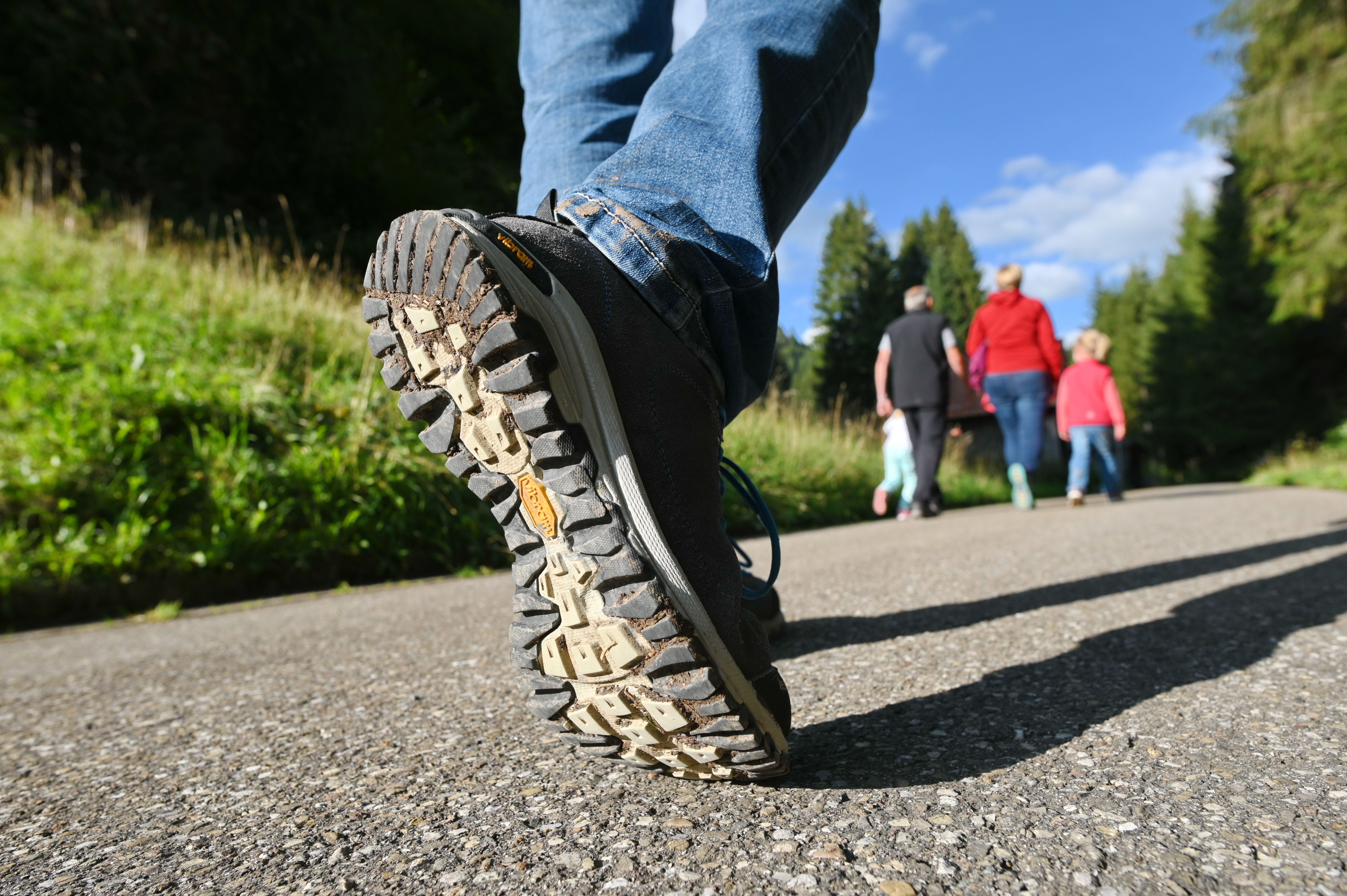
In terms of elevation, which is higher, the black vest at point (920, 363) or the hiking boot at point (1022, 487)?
the black vest at point (920, 363)

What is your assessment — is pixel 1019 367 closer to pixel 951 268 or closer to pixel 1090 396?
pixel 1090 396

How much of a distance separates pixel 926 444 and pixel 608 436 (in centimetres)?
534

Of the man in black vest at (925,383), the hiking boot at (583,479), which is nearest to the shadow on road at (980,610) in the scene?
the hiking boot at (583,479)

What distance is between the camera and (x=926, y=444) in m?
5.78

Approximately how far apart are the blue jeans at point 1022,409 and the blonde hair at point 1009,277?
768 millimetres

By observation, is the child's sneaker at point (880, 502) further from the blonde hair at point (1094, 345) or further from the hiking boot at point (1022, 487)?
the blonde hair at point (1094, 345)

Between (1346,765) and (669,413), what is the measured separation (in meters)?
0.85

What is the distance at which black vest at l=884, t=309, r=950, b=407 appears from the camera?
19.0 feet

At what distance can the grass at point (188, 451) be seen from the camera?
282 cm

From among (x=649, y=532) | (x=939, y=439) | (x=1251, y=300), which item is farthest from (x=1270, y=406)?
(x=649, y=532)

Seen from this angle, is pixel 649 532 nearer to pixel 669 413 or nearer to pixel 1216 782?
pixel 669 413

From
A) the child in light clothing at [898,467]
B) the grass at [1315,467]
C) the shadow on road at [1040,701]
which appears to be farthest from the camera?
the grass at [1315,467]

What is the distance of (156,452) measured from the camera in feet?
10.1

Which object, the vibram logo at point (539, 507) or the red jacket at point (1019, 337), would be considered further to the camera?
the red jacket at point (1019, 337)
